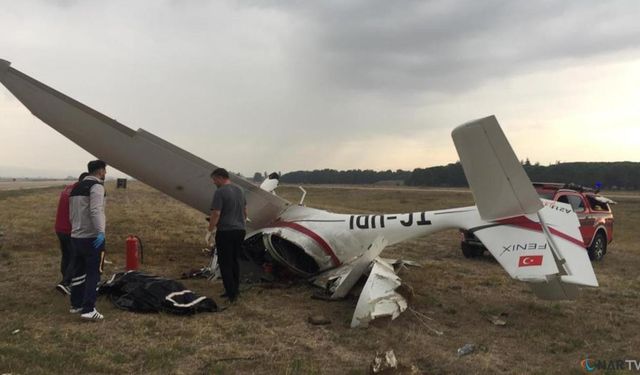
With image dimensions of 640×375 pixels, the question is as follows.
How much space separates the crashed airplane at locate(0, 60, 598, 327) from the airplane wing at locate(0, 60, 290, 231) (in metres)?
0.02

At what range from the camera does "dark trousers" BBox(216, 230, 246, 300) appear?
6746mm

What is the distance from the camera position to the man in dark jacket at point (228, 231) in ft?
22.1

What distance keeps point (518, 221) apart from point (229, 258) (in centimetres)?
412

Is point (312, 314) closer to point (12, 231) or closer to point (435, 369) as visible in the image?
point (435, 369)

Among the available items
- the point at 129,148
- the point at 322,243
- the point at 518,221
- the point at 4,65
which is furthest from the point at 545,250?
the point at 4,65

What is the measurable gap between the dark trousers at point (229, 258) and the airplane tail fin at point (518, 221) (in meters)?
3.50

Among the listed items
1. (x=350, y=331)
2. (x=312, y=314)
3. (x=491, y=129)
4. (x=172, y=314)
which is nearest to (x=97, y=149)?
(x=172, y=314)

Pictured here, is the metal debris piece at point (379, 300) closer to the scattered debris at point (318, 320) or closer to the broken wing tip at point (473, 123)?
the scattered debris at point (318, 320)

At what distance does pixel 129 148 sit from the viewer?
25.4 ft

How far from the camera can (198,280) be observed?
26.6 ft

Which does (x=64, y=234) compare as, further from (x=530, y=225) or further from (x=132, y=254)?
(x=530, y=225)

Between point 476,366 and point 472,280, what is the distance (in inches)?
176

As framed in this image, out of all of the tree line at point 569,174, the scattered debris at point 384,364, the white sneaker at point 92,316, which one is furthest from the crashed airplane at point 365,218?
the tree line at point 569,174

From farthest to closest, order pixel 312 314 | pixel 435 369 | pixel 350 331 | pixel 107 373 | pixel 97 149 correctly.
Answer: pixel 97 149 < pixel 312 314 < pixel 350 331 < pixel 435 369 < pixel 107 373
